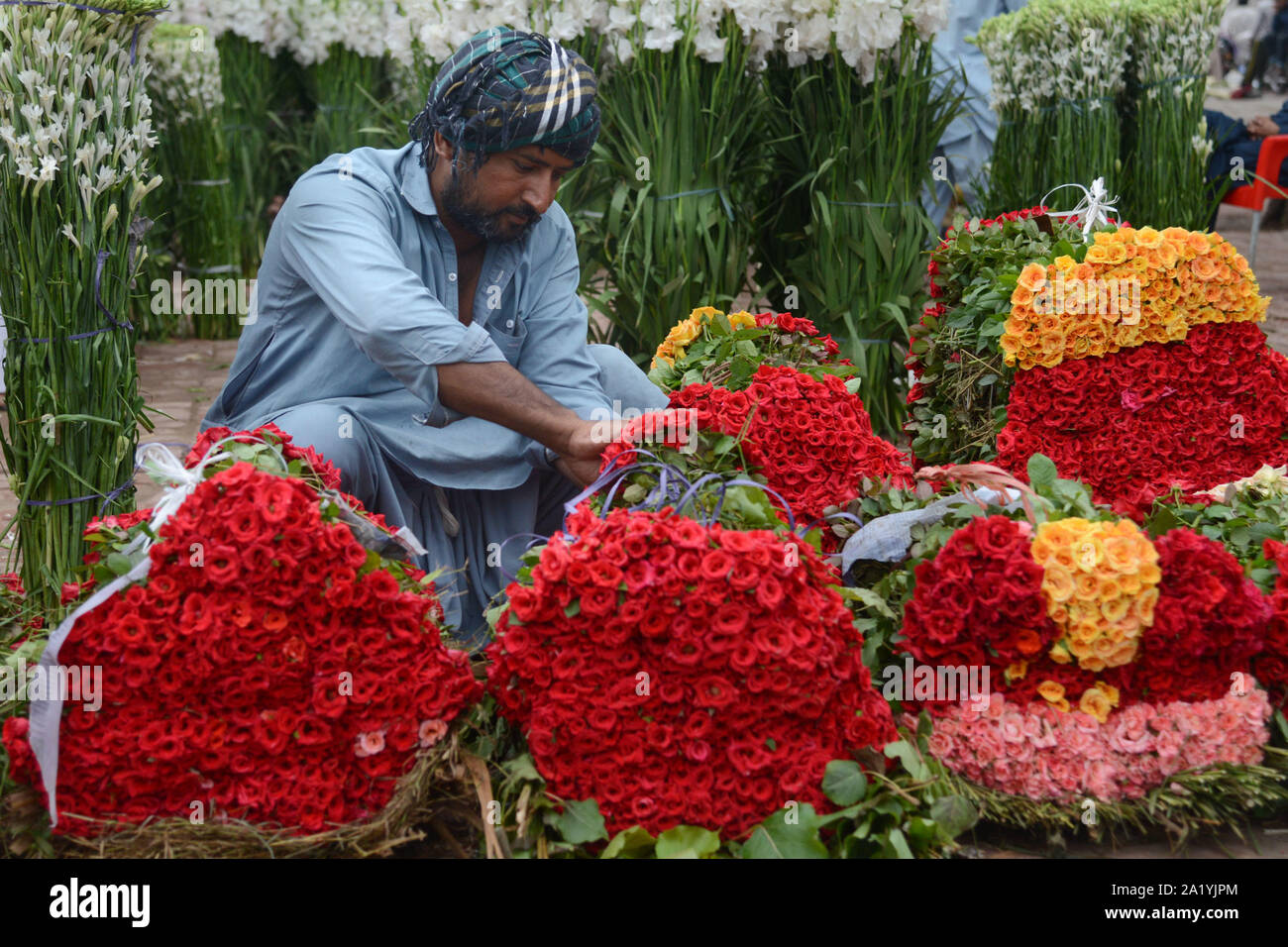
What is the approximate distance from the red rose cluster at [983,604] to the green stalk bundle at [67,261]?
5.49ft

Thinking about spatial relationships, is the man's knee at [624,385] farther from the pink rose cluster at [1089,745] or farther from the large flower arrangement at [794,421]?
the pink rose cluster at [1089,745]

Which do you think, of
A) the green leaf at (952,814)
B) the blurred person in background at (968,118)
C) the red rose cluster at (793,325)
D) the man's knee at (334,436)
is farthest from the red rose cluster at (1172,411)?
the blurred person in background at (968,118)

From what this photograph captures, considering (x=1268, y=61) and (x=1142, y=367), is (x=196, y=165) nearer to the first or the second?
(x=1142, y=367)

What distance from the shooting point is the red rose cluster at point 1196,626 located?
2125mm

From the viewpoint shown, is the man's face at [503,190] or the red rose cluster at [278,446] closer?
the red rose cluster at [278,446]

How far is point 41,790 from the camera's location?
1.94m

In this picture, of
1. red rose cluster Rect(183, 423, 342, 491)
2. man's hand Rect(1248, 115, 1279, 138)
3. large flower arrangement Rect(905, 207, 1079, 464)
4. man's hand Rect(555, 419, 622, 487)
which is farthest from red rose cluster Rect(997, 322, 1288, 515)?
man's hand Rect(1248, 115, 1279, 138)

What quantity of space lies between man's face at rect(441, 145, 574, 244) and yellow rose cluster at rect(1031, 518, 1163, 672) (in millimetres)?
1132

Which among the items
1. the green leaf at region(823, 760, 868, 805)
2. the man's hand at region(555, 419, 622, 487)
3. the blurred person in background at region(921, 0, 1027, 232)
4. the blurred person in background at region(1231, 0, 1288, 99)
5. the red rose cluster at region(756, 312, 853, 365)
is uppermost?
the blurred person in background at region(1231, 0, 1288, 99)

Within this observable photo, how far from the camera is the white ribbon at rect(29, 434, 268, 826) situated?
186cm

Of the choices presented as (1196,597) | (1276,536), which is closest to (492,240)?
(1196,597)

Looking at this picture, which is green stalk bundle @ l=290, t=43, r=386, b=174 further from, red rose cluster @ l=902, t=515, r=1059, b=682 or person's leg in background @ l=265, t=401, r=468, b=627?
red rose cluster @ l=902, t=515, r=1059, b=682

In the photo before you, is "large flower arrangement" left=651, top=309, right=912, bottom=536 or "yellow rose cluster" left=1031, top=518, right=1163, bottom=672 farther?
"large flower arrangement" left=651, top=309, right=912, bottom=536

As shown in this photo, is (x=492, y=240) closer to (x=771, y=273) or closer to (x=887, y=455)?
(x=887, y=455)
